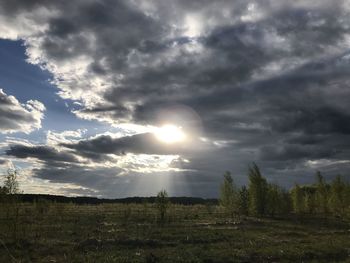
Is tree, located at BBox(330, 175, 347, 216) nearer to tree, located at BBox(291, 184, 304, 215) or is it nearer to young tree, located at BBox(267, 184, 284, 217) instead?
tree, located at BBox(291, 184, 304, 215)

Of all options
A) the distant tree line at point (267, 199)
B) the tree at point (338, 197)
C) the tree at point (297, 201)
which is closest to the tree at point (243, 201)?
the distant tree line at point (267, 199)

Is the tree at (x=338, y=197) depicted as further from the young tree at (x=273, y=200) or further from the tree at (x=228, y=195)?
the tree at (x=228, y=195)

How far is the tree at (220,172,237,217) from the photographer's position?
87.8 metres

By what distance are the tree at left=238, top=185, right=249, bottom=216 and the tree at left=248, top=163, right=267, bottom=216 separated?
1.46 meters

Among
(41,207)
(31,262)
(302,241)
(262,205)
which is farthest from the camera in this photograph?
(262,205)

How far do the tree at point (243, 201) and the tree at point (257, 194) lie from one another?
1.46m

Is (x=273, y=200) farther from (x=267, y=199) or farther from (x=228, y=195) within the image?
(x=228, y=195)

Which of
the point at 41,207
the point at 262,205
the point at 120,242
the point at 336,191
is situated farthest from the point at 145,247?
the point at 336,191

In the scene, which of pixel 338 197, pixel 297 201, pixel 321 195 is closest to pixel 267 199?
pixel 297 201

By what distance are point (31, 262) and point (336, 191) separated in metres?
85.1

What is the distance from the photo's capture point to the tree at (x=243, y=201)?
287 feet

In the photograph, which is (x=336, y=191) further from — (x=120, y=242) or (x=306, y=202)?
(x=120, y=242)

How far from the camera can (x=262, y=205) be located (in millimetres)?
84188

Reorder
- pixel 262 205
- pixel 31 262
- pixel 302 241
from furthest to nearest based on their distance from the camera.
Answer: pixel 262 205 < pixel 302 241 < pixel 31 262
